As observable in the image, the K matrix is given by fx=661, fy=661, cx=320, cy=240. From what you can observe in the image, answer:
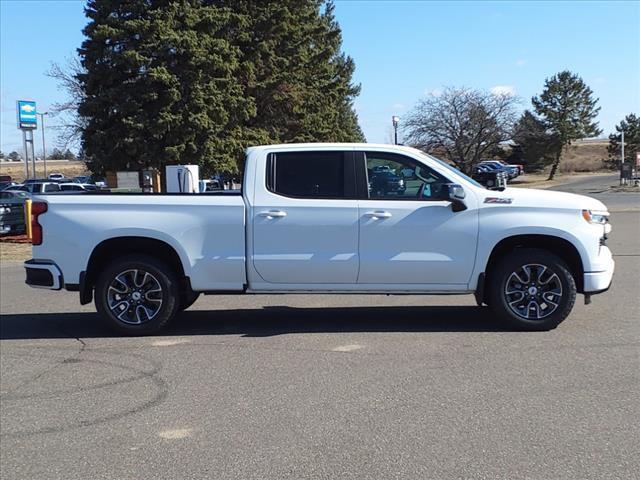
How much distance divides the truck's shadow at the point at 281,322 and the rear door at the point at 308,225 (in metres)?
0.72

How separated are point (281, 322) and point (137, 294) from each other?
5.52ft

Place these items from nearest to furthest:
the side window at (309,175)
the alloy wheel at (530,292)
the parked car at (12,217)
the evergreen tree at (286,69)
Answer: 1. the alloy wheel at (530,292)
2. the side window at (309,175)
3. the parked car at (12,217)
4. the evergreen tree at (286,69)

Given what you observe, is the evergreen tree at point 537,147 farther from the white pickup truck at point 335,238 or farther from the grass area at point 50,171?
the white pickup truck at point 335,238

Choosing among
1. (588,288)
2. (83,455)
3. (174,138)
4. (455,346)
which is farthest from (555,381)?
(174,138)

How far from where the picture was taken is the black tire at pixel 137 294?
7055 millimetres

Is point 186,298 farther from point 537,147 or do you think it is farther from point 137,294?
point 537,147

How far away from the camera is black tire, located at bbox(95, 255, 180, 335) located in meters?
7.05

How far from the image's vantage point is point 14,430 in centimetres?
462

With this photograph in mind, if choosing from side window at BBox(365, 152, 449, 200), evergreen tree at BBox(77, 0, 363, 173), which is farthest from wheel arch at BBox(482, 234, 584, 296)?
evergreen tree at BBox(77, 0, 363, 173)

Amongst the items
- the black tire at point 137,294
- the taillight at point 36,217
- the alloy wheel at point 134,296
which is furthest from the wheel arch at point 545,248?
the taillight at point 36,217

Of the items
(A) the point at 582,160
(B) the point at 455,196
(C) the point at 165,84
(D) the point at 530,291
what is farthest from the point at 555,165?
(B) the point at 455,196

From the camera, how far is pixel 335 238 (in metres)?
6.87

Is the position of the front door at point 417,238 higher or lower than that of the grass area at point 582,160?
lower

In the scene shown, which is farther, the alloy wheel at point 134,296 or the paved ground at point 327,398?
the alloy wheel at point 134,296
